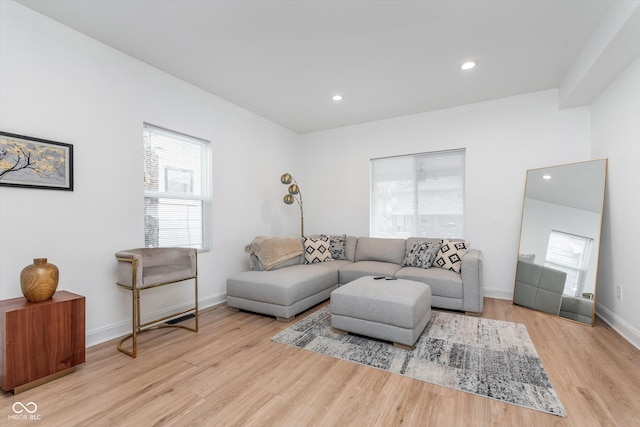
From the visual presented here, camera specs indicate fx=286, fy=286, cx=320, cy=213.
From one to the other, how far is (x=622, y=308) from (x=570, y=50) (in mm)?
2442

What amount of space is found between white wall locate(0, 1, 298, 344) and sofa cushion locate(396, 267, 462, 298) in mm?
2460

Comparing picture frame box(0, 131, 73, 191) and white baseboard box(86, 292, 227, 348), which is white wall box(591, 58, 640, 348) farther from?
picture frame box(0, 131, 73, 191)

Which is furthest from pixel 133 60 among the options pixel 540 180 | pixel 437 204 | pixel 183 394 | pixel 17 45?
pixel 540 180

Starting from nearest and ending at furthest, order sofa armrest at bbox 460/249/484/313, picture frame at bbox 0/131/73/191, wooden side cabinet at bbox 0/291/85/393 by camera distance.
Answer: wooden side cabinet at bbox 0/291/85/393 → picture frame at bbox 0/131/73/191 → sofa armrest at bbox 460/249/484/313

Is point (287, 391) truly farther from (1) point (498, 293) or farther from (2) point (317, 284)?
(1) point (498, 293)

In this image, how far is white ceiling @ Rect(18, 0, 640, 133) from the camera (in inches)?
84.8

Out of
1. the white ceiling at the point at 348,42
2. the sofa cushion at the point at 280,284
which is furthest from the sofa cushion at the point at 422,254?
the white ceiling at the point at 348,42

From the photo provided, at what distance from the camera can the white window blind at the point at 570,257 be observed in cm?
299

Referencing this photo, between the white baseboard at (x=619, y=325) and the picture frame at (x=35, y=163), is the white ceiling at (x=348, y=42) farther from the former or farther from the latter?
the white baseboard at (x=619, y=325)

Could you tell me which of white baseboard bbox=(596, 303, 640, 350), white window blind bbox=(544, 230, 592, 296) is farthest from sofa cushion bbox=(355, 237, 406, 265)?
white baseboard bbox=(596, 303, 640, 350)

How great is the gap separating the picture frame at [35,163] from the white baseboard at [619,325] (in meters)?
4.82

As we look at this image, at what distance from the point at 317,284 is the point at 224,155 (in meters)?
2.07

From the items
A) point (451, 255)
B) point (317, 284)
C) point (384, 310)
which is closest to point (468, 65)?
point (451, 255)

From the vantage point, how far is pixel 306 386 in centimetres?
188
